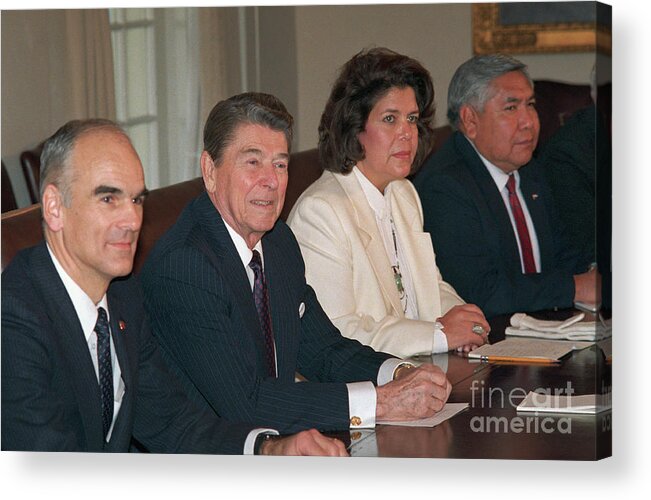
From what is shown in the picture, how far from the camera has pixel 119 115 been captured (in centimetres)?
375

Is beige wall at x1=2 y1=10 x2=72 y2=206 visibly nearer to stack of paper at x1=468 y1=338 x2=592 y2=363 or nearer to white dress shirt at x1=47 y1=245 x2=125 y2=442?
white dress shirt at x1=47 y1=245 x2=125 y2=442

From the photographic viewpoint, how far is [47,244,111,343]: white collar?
351 cm

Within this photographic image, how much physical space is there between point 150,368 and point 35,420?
31 centimetres

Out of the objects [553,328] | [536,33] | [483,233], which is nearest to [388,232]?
[483,233]

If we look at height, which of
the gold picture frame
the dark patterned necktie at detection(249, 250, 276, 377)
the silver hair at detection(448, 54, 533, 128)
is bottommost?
the dark patterned necktie at detection(249, 250, 276, 377)

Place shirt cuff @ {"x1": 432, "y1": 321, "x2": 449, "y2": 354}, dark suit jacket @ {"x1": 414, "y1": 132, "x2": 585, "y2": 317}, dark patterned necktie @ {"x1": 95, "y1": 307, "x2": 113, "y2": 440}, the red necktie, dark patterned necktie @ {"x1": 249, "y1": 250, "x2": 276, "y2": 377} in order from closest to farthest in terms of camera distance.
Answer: dark patterned necktie @ {"x1": 95, "y1": 307, "x2": 113, "y2": 440}, dark patterned necktie @ {"x1": 249, "y1": 250, "x2": 276, "y2": 377}, shirt cuff @ {"x1": 432, "y1": 321, "x2": 449, "y2": 354}, dark suit jacket @ {"x1": 414, "y1": 132, "x2": 585, "y2": 317}, the red necktie

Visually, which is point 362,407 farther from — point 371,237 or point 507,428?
point 371,237

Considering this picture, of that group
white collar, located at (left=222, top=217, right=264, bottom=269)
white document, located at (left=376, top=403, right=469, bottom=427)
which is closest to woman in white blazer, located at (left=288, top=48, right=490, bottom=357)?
white collar, located at (left=222, top=217, right=264, bottom=269)

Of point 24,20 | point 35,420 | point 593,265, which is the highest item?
point 24,20

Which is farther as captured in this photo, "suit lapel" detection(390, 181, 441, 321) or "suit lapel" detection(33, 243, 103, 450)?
"suit lapel" detection(390, 181, 441, 321)

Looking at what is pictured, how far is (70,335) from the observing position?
11.4 feet

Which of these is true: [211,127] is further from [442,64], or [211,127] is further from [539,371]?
[539,371]

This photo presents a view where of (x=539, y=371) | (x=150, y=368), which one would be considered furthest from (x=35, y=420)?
(x=539, y=371)

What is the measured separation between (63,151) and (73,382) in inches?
21.8
